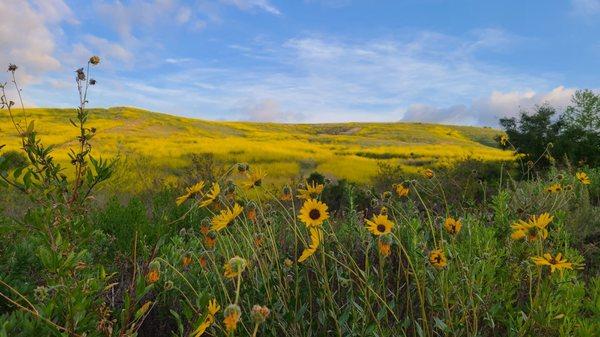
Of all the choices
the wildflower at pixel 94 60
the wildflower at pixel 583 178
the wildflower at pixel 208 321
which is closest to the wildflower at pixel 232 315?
the wildflower at pixel 208 321

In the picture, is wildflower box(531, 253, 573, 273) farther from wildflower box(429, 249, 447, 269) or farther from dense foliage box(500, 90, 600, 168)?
dense foliage box(500, 90, 600, 168)

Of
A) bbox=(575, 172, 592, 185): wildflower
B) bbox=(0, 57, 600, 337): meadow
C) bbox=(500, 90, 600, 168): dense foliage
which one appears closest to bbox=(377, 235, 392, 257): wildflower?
bbox=(0, 57, 600, 337): meadow

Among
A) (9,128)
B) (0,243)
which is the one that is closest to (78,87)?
(0,243)

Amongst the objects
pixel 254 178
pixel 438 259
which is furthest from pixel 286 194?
pixel 438 259

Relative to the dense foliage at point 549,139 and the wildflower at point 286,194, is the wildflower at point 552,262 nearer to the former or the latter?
the wildflower at point 286,194

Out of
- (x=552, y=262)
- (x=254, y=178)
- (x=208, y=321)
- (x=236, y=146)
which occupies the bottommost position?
(x=236, y=146)

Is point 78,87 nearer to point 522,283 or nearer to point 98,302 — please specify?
point 98,302

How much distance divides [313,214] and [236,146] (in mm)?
23748

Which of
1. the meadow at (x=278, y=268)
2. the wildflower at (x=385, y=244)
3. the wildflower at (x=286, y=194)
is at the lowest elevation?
the meadow at (x=278, y=268)

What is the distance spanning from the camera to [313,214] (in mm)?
1990

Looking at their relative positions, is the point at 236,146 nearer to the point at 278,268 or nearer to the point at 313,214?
the point at 278,268

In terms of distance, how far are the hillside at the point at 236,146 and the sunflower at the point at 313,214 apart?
603 cm

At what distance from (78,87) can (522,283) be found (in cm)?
275

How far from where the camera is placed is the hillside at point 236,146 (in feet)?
65.8
